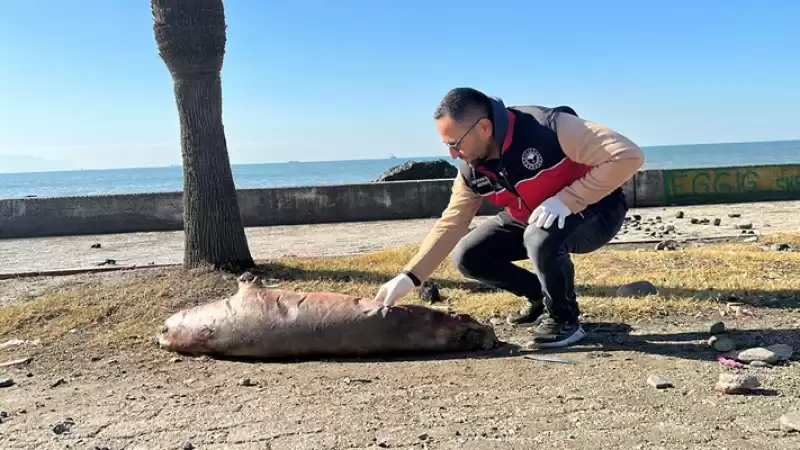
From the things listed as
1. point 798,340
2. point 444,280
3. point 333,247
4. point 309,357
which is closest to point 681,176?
point 333,247

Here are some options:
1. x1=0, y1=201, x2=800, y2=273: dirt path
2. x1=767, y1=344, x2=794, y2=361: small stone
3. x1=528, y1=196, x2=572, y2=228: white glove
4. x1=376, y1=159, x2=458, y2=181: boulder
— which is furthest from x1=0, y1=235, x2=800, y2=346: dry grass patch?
x1=376, y1=159, x2=458, y2=181: boulder

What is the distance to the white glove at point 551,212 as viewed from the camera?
156 inches

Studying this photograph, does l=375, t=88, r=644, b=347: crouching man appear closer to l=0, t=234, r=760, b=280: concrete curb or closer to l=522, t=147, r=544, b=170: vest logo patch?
l=522, t=147, r=544, b=170: vest logo patch

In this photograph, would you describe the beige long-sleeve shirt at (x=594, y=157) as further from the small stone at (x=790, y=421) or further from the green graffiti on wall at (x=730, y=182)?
the green graffiti on wall at (x=730, y=182)

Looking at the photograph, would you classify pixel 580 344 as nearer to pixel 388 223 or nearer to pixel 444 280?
pixel 444 280

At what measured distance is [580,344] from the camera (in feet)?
14.1

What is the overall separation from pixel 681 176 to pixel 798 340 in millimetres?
11941

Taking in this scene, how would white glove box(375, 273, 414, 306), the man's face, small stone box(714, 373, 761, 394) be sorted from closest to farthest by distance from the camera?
small stone box(714, 373, 761, 394) < the man's face < white glove box(375, 273, 414, 306)

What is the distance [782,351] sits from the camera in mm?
3822

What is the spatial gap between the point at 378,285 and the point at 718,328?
9.44ft

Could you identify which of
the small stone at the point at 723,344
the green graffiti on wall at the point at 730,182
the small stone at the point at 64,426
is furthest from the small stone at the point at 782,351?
the green graffiti on wall at the point at 730,182

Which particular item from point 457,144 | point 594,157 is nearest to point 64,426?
point 457,144

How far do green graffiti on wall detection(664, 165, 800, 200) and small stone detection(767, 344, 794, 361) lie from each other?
12008 mm

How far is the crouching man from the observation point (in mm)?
3924
